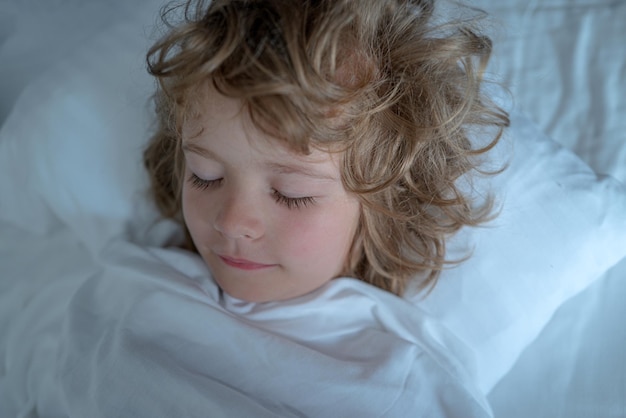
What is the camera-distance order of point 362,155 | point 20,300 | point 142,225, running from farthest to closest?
point 142,225 → point 20,300 → point 362,155

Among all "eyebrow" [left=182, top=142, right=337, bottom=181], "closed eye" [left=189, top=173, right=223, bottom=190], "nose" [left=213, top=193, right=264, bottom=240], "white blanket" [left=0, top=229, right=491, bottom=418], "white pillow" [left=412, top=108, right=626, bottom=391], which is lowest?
"white blanket" [left=0, top=229, right=491, bottom=418]

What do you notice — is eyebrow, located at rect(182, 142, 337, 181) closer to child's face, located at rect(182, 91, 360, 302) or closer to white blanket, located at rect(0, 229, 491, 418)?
child's face, located at rect(182, 91, 360, 302)

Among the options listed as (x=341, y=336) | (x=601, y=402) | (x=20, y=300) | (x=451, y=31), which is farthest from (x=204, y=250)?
(x=601, y=402)

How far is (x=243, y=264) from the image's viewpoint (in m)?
0.90

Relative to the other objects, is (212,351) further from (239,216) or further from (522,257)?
(522,257)

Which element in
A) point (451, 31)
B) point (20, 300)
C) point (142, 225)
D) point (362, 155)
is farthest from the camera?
point (142, 225)

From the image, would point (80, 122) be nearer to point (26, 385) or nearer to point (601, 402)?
point (26, 385)

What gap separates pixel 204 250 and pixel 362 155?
0.29 metres

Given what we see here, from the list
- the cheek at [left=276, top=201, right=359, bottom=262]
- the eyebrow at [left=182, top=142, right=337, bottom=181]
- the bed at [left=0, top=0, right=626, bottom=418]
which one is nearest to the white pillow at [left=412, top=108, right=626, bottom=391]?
the bed at [left=0, top=0, right=626, bottom=418]

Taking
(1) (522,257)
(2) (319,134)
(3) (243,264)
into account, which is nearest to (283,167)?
(2) (319,134)

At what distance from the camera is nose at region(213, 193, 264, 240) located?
0.79 metres

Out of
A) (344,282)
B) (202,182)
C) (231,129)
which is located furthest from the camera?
(344,282)

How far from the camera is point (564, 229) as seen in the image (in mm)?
984

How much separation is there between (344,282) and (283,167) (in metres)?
0.29
